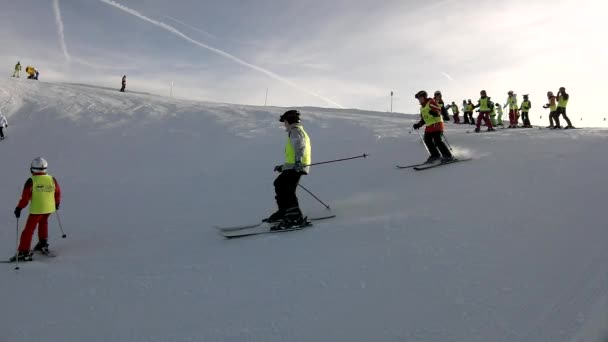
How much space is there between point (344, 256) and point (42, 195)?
15.9ft

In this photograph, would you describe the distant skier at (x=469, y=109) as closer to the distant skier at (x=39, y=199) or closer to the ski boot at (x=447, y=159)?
the ski boot at (x=447, y=159)

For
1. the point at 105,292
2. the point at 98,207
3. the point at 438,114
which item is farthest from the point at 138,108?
the point at 105,292

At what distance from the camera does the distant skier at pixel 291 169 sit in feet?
18.3

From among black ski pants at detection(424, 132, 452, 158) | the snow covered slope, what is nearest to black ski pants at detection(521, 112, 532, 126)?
the snow covered slope

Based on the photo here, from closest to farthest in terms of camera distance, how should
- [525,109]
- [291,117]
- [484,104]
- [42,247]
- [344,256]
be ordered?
[344,256] < [291,117] < [42,247] < [484,104] < [525,109]

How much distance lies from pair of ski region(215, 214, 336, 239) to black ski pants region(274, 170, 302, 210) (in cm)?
31

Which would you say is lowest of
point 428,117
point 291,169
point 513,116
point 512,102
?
point 291,169

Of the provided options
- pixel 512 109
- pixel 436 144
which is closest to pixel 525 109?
pixel 512 109

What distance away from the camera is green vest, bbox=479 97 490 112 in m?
14.8

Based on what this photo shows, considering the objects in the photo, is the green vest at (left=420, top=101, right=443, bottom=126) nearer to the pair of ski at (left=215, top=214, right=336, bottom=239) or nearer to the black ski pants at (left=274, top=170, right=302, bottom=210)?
the pair of ski at (left=215, top=214, right=336, bottom=239)

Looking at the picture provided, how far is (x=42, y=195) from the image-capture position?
19.9 ft

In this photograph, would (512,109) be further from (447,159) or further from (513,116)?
(447,159)

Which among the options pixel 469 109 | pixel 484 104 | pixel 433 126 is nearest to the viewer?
pixel 433 126

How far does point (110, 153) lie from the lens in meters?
12.1
